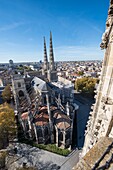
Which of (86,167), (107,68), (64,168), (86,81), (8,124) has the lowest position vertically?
(64,168)

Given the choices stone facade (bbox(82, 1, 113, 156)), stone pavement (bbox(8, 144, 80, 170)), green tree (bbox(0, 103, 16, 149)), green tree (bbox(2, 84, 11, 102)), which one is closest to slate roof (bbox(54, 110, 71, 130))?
stone pavement (bbox(8, 144, 80, 170))

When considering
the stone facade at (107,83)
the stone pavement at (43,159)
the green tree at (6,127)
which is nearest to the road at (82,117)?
the stone pavement at (43,159)

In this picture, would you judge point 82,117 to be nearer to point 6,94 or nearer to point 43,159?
point 43,159

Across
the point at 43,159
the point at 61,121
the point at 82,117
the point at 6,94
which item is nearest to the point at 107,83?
the point at 61,121

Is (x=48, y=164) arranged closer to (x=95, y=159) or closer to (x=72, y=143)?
(x=72, y=143)

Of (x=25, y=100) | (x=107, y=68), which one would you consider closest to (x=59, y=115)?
(x=25, y=100)

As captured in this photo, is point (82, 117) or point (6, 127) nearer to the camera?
point (6, 127)

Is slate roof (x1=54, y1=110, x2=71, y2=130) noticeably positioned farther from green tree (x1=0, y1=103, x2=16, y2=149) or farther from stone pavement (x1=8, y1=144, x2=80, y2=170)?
green tree (x1=0, y1=103, x2=16, y2=149)

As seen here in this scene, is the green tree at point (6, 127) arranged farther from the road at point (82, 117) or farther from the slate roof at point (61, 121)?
the road at point (82, 117)

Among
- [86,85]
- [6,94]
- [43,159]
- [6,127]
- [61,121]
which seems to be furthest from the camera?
[86,85]
